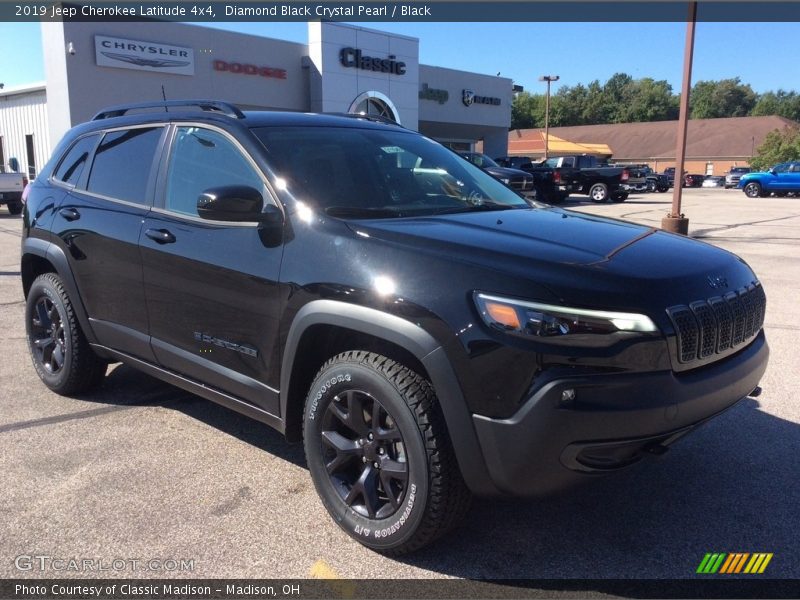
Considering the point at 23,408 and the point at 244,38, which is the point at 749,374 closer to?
the point at 23,408

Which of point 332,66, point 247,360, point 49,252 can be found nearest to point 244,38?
point 332,66

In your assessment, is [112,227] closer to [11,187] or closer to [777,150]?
[11,187]

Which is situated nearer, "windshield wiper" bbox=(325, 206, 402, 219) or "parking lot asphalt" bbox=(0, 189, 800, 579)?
"parking lot asphalt" bbox=(0, 189, 800, 579)

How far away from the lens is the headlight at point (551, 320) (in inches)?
94.2

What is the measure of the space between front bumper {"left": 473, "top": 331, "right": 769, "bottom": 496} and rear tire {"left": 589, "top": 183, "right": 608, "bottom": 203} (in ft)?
82.7

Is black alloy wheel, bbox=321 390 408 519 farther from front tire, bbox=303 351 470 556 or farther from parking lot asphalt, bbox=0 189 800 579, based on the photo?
parking lot asphalt, bbox=0 189 800 579

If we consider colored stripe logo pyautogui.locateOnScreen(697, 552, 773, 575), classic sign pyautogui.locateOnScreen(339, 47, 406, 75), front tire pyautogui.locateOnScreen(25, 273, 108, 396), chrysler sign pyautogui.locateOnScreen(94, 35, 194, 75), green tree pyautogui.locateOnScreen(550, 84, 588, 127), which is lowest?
colored stripe logo pyautogui.locateOnScreen(697, 552, 773, 575)

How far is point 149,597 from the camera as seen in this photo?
262 cm

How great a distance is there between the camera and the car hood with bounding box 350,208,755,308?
2502 mm

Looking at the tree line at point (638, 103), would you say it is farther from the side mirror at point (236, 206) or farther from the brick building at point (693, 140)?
the side mirror at point (236, 206)

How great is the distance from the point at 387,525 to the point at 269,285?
1.14 metres

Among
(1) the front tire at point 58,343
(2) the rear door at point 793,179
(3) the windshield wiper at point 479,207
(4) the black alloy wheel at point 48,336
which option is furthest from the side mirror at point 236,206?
(2) the rear door at point 793,179

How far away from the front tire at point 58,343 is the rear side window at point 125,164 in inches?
30.3

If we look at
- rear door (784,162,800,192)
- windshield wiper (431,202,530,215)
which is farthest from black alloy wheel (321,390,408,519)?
rear door (784,162,800,192)
